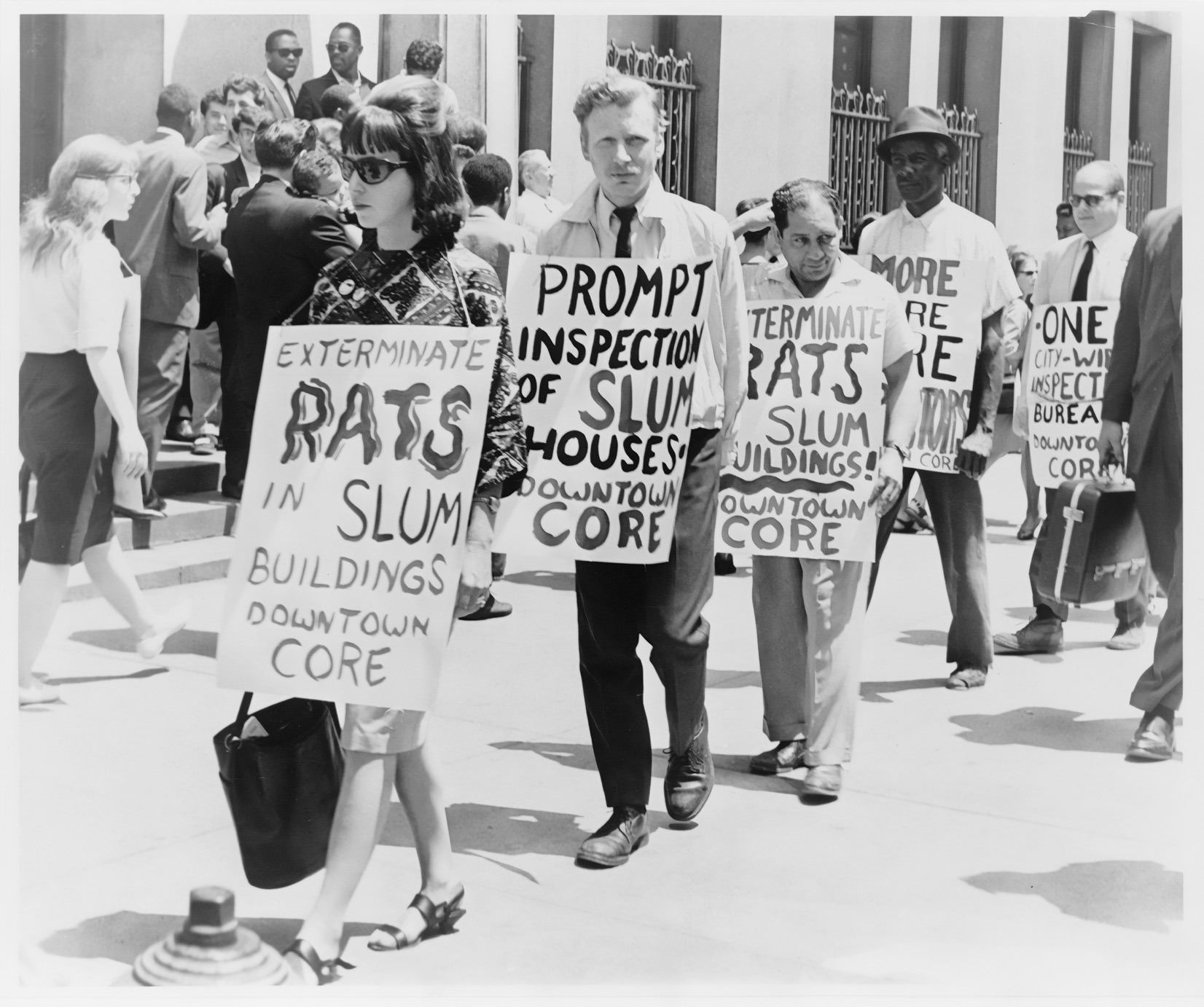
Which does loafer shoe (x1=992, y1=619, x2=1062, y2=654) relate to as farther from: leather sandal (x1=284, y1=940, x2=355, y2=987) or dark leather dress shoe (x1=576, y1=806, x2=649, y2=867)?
leather sandal (x1=284, y1=940, x2=355, y2=987)

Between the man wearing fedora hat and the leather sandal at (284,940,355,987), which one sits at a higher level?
the man wearing fedora hat

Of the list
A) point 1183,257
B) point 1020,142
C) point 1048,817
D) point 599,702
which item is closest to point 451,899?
point 599,702

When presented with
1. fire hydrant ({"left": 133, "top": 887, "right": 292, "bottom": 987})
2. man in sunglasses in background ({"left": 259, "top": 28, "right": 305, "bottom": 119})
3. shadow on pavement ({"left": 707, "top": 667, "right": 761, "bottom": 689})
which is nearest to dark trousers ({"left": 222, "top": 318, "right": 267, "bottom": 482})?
man in sunglasses in background ({"left": 259, "top": 28, "right": 305, "bottom": 119})

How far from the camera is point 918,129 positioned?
6.59m

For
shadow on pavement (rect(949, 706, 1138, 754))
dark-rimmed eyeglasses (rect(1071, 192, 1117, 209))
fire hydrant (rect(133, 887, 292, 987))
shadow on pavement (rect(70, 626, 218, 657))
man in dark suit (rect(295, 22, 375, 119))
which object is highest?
man in dark suit (rect(295, 22, 375, 119))

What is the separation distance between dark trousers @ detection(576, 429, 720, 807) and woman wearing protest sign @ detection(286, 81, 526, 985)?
826 mm

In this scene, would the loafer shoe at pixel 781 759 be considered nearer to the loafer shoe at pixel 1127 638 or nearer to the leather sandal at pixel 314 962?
the leather sandal at pixel 314 962

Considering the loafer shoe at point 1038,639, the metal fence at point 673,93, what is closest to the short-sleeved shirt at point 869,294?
the loafer shoe at point 1038,639

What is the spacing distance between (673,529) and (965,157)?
7.69m

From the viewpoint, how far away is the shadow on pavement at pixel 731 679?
681 centimetres

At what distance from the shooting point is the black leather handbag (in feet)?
12.7

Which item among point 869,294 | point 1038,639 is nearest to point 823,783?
point 869,294

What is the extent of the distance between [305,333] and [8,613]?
1.14 meters

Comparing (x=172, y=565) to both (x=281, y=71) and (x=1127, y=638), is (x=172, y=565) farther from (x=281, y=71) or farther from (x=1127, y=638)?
(x=1127, y=638)
